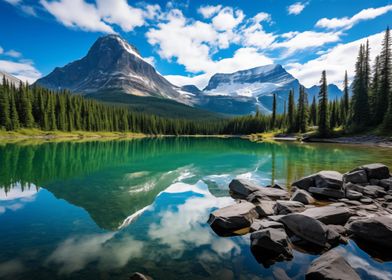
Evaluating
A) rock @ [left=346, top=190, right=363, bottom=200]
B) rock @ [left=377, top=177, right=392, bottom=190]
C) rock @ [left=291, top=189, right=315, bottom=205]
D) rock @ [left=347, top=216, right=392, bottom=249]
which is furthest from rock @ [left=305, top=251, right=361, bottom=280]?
rock @ [left=377, top=177, right=392, bottom=190]

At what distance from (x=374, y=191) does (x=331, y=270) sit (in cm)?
1455

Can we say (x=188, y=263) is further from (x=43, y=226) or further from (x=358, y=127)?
(x=358, y=127)

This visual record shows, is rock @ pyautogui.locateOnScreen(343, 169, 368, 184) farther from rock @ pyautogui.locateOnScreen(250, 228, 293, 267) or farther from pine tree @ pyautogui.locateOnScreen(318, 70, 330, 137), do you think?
pine tree @ pyautogui.locateOnScreen(318, 70, 330, 137)

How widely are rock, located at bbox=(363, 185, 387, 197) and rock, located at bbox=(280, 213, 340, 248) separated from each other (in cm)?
1005

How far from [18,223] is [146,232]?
7790mm

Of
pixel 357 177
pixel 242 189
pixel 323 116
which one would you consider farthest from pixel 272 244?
pixel 323 116

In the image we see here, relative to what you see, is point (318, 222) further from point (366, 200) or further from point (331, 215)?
point (366, 200)

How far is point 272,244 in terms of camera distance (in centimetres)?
1115

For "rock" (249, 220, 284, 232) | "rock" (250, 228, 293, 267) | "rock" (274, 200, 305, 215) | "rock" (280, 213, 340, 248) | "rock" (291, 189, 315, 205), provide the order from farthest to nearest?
"rock" (291, 189, 315, 205), "rock" (274, 200, 305, 215), "rock" (249, 220, 284, 232), "rock" (280, 213, 340, 248), "rock" (250, 228, 293, 267)

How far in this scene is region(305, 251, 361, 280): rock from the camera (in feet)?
28.0

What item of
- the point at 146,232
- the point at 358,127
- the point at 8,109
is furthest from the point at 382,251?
the point at 8,109

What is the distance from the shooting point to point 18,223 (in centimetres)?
1470

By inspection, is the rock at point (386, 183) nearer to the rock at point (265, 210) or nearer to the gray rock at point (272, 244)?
the rock at point (265, 210)

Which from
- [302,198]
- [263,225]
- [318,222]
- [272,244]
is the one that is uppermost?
[318,222]
